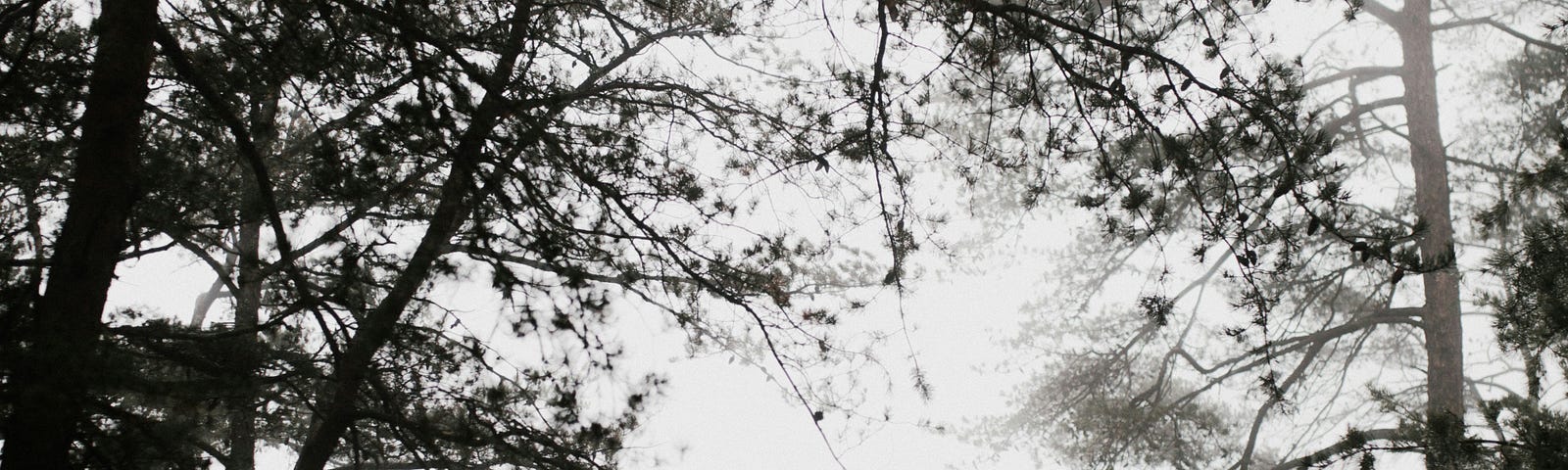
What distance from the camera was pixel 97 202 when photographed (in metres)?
2.10

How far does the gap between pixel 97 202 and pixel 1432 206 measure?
7.20m

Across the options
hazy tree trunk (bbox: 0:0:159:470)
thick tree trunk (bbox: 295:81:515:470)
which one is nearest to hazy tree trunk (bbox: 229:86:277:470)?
thick tree trunk (bbox: 295:81:515:470)

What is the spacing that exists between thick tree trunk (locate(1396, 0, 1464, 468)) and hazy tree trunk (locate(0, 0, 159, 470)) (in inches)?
243

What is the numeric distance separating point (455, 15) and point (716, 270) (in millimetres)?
1102

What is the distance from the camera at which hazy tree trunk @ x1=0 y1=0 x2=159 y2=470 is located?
2.01 m

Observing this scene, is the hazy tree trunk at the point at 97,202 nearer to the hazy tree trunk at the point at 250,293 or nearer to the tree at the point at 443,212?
the tree at the point at 443,212

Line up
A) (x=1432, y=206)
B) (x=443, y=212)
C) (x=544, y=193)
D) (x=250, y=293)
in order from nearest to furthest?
(x=544, y=193)
(x=443, y=212)
(x=250, y=293)
(x=1432, y=206)

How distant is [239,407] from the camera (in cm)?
267

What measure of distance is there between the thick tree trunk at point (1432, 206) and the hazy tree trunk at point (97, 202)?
6.18 metres

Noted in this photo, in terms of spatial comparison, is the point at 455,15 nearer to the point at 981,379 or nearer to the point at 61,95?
the point at 61,95

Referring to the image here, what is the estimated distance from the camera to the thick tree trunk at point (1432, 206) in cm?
619

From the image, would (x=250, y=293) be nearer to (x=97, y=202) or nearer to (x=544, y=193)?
(x=97, y=202)

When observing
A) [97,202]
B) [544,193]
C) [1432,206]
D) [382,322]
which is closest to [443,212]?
[382,322]

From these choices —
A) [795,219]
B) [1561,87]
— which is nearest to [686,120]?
[795,219]
